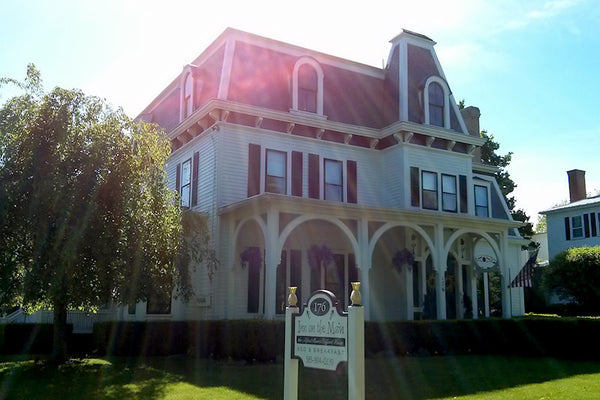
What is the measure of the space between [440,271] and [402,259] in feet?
4.57

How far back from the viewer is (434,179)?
20.8m

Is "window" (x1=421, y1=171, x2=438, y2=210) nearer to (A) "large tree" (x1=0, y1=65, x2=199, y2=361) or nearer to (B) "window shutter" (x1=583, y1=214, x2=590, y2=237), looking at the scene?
(A) "large tree" (x1=0, y1=65, x2=199, y2=361)

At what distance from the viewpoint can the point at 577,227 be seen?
3531cm

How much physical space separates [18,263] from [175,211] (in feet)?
12.1

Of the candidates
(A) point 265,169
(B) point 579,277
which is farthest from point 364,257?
(B) point 579,277

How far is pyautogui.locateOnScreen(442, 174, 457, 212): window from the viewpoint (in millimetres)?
21031

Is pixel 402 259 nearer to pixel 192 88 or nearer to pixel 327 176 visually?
pixel 327 176

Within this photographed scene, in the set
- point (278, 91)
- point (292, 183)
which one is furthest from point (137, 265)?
point (278, 91)

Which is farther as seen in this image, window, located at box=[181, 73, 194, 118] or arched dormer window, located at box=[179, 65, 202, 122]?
window, located at box=[181, 73, 194, 118]

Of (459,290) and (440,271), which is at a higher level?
(440,271)

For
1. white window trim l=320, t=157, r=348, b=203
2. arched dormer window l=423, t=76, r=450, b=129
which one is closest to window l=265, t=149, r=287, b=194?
white window trim l=320, t=157, r=348, b=203

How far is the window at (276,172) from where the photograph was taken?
1844cm

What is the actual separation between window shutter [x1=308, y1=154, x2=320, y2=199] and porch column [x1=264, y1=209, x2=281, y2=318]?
416 cm

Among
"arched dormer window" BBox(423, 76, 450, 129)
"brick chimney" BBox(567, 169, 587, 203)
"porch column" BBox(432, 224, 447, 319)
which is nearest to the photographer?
"porch column" BBox(432, 224, 447, 319)
